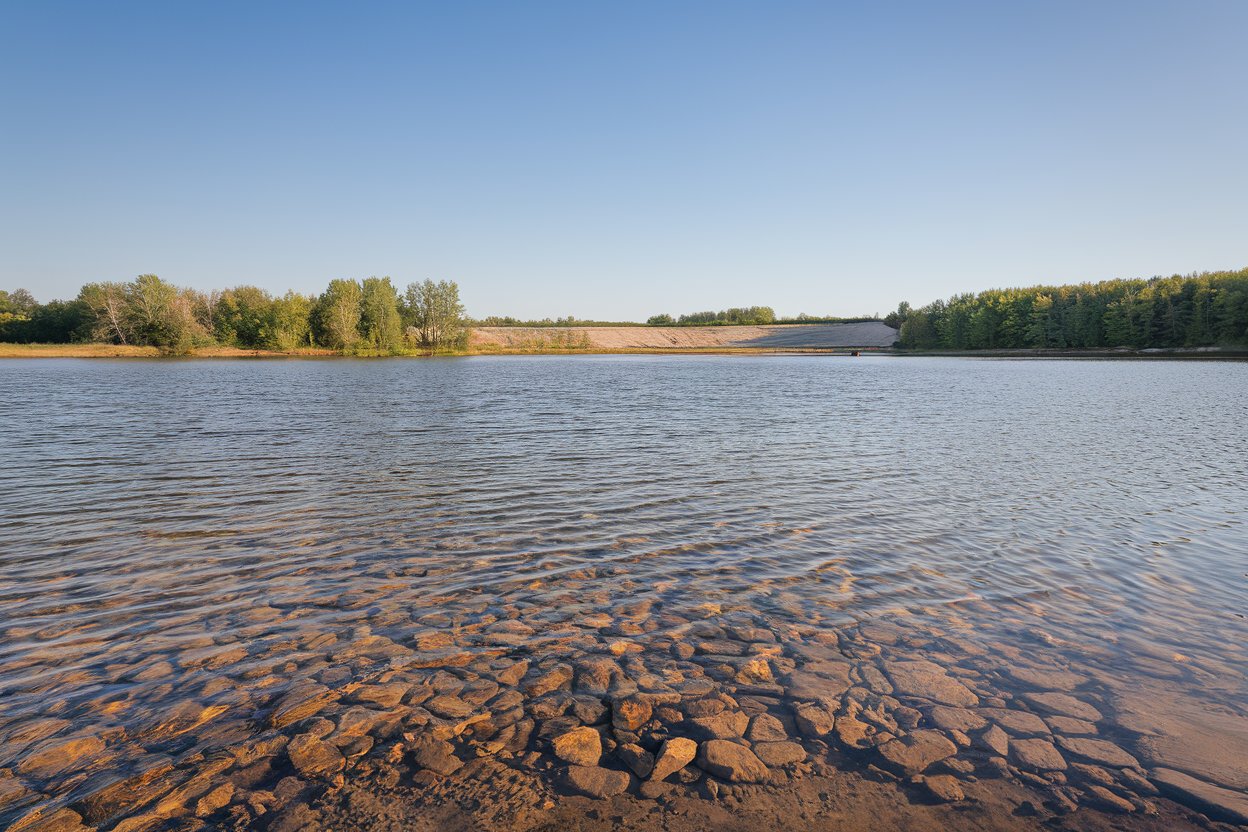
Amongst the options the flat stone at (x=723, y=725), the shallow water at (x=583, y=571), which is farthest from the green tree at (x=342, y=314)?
the flat stone at (x=723, y=725)

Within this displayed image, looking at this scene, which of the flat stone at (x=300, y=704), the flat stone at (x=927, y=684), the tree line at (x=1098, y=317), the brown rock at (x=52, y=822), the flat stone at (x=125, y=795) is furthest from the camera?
the tree line at (x=1098, y=317)

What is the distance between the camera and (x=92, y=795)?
13.4 ft

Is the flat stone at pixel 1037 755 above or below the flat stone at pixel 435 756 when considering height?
below

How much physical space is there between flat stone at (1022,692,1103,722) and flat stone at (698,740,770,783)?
8.65 feet

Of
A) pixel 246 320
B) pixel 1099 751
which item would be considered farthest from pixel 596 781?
pixel 246 320

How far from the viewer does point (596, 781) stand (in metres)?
4.31

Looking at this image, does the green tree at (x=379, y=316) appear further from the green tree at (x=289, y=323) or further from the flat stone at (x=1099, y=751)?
the flat stone at (x=1099, y=751)

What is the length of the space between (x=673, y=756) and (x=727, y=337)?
7726 inches

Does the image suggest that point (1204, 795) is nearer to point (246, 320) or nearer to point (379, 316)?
point (379, 316)

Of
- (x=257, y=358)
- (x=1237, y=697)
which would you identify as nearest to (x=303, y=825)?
(x=1237, y=697)

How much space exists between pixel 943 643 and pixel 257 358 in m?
120

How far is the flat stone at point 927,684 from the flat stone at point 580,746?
273 cm

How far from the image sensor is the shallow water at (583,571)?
558cm

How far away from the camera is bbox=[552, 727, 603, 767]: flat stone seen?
454 cm
